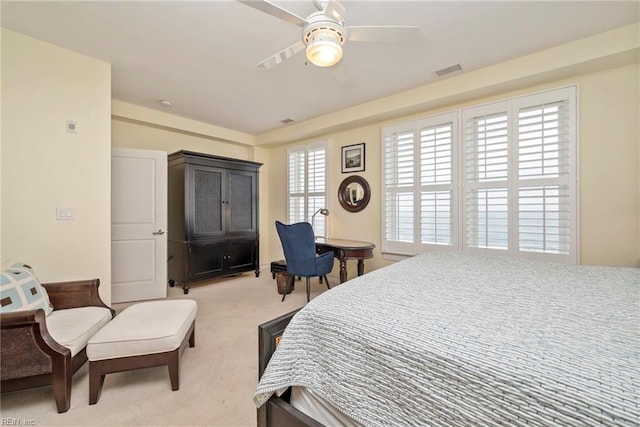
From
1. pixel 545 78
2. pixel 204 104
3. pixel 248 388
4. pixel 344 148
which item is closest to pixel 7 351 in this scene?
pixel 248 388

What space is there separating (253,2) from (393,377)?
5.89 feet

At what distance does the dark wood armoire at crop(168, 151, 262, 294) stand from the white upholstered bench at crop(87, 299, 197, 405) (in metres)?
2.09

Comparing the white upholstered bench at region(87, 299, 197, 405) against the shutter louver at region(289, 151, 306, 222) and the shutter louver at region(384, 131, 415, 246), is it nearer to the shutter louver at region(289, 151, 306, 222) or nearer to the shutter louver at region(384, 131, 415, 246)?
the shutter louver at region(384, 131, 415, 246)

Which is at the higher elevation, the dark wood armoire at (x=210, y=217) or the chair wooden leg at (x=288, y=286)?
the dark wood armoire at (x=210, y=217)

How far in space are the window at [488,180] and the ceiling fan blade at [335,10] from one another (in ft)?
6.91

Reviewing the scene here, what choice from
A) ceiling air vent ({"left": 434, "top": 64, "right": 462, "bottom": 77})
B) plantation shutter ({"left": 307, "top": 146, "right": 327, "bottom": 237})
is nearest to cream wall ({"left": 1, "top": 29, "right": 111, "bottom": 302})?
plantation shutter ({"left": 307, "top": 146, "right": 327, "bottom": 237})

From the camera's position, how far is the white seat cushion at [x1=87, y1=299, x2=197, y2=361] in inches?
63.6

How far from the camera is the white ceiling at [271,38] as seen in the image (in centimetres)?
194

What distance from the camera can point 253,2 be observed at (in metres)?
1.41

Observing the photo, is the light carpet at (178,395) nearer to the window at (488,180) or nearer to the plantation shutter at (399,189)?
the plantation shutter at (399,189)

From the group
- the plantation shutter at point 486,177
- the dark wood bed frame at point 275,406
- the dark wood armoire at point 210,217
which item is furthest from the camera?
the dark wood armoire at point 210,217

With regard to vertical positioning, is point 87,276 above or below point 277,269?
above

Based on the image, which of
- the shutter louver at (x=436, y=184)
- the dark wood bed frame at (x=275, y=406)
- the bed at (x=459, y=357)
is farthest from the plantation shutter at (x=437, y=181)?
the dark wood bed frame at (x=275, y=406)

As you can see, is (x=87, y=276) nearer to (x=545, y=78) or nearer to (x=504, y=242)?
(x=504, y=242)
